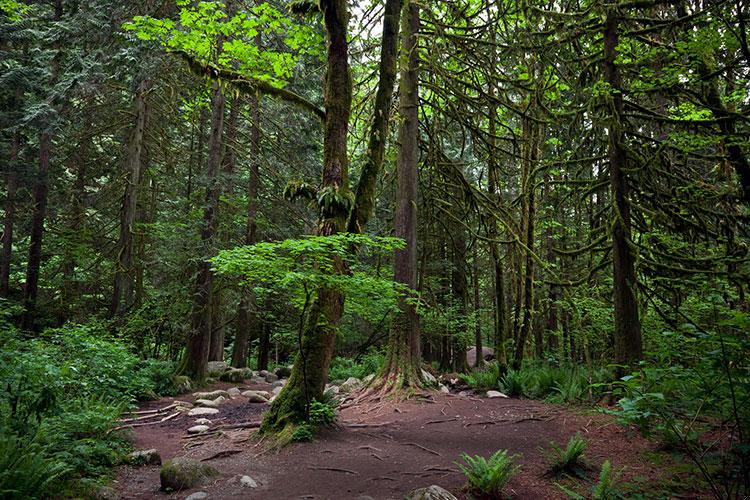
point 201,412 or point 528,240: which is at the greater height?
point 528,240

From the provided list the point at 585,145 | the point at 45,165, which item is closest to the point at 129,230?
the point at 45,165

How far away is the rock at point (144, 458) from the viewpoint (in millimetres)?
5824

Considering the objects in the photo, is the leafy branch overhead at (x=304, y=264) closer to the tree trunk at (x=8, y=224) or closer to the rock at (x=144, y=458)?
the rock at (x=144, y=458)

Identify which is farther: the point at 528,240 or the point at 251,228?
the point at 251,228

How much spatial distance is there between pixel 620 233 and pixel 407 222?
13.8 feet

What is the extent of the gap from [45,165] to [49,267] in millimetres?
5341

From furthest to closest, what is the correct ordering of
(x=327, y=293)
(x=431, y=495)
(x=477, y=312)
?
(x=477, y=312) → (x=327, y=293) → (x=431, y=495)

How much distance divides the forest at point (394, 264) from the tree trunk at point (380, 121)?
44 mm

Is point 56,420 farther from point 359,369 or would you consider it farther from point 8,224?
point 8,224

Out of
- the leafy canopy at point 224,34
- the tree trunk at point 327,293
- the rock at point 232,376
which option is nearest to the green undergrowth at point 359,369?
the rock at point 232,376

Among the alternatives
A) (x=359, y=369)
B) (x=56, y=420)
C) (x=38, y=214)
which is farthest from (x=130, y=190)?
(x=359, y=369)

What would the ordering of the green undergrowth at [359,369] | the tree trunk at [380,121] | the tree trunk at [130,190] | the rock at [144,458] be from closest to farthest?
the rock at [144,458] < the tree trunk at [380,121] < the tree trunk at [130,190] < the green undergrowth at [359,369]

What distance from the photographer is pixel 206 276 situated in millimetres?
12180

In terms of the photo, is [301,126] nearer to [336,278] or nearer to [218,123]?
[218,123]
